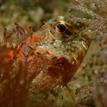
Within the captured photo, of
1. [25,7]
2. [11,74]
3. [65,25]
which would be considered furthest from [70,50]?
[25,7]

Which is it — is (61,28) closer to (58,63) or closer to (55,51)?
(55,51)

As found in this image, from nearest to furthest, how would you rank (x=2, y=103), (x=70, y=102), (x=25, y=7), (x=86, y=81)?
1. (x=2, y=103)
2. (x=70, y=102)
3. (x=86, y=81)
4. (x=25, y=7)

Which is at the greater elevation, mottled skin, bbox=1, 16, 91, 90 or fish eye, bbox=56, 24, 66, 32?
fish eye, bbox=56, 24, 66, 32

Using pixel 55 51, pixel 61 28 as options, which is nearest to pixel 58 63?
pixel 55 51

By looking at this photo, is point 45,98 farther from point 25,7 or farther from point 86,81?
point 25,7

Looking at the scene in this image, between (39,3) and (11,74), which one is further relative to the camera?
(39,3)

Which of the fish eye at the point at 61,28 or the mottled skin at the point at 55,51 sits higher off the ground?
the fish eye at the point at 61,28

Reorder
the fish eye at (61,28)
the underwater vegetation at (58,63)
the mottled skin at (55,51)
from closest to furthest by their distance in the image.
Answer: the underwater vegetation at (58,63) < the mottled skin at (55,51) < the fish eye at (61,28)

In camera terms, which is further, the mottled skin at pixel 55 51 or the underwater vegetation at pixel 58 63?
the mottled skin at pixel 55 51
